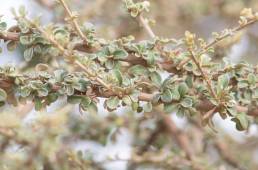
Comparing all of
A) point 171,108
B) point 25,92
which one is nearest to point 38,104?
point 25,92

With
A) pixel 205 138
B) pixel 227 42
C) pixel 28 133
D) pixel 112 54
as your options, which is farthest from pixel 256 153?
pixel 112 54

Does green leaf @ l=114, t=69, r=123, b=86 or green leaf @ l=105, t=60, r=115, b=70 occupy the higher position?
green leaf @ l=105, t=60, r=115, b=70

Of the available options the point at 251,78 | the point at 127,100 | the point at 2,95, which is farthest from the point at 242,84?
the point at 2,95

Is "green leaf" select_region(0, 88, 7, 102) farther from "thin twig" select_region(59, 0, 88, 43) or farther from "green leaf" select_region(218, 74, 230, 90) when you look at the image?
"green leaf" select_region(218, 74, 230, 90)

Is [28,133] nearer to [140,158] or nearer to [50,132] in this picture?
[50,132]

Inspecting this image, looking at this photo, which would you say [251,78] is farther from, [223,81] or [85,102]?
[85,102]

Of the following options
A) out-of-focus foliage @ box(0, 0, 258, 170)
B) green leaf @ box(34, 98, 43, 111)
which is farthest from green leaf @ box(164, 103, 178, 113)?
green leaf @ box(34, 98, 43, 111)
